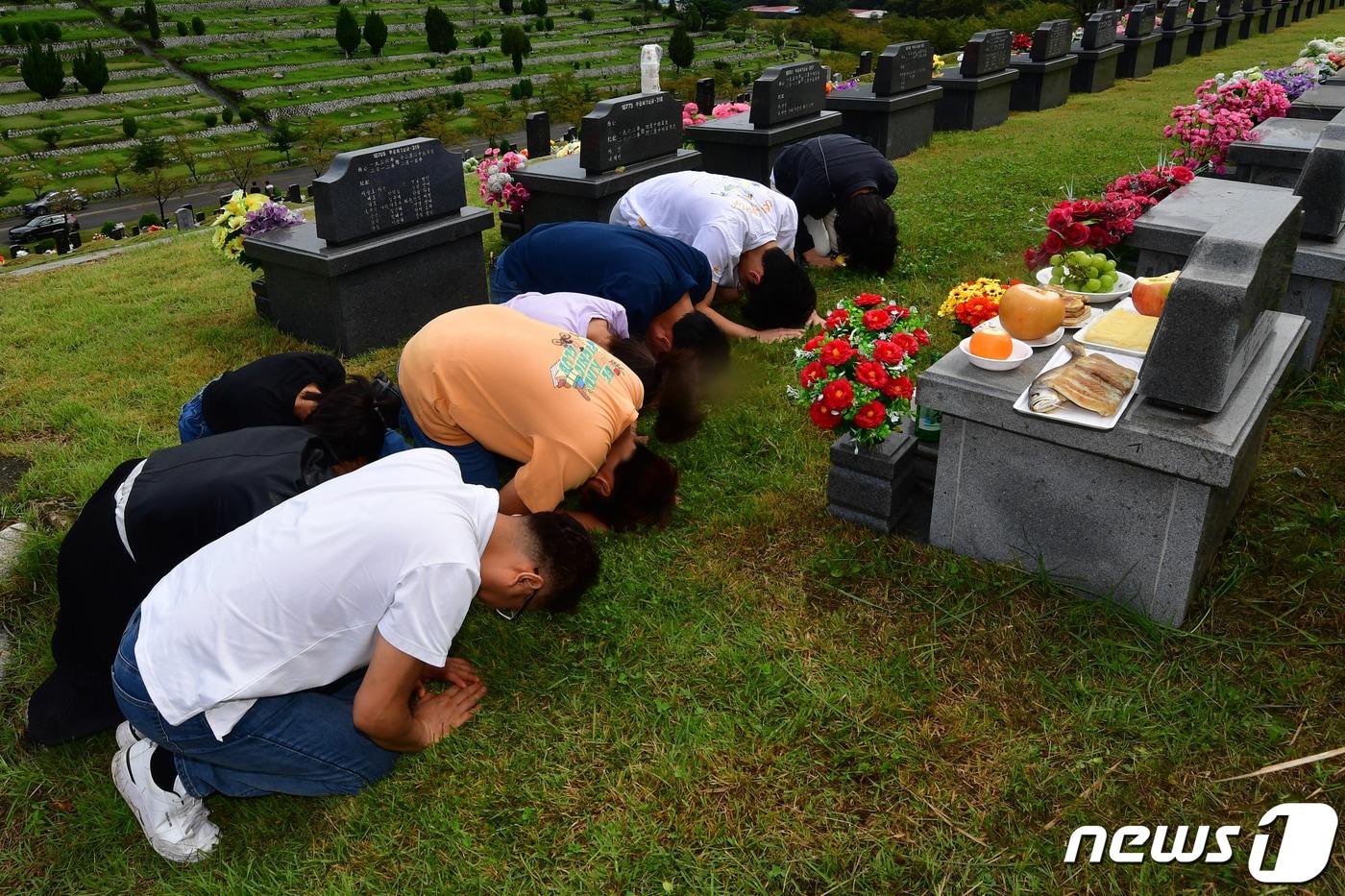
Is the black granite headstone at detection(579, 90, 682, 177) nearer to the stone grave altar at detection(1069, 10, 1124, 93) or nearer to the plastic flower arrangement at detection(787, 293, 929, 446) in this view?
the plastic flower arrangement at detection(787, 293, 929, 446)

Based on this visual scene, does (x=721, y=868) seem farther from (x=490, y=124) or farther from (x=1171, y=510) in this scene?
(x=490, y=124)

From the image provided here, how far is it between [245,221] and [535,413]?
13.7ft

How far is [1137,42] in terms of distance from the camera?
17.4 m

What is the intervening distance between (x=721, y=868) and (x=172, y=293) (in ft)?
24.2

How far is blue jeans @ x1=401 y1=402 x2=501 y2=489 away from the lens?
14.1 ft

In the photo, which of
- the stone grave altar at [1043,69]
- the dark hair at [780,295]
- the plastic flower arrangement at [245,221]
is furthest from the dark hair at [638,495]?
the stone grave altar at [1043,69]

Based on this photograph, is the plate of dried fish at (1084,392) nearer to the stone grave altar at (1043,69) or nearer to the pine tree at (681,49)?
the stone grave altar at (1043,69)

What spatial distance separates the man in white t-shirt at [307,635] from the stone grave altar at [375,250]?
143 inches

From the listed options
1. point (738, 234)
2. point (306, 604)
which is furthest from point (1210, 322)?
point (738, 234)

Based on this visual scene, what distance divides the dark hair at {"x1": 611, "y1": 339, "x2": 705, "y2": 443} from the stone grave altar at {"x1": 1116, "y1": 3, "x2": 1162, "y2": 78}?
16.1 metres

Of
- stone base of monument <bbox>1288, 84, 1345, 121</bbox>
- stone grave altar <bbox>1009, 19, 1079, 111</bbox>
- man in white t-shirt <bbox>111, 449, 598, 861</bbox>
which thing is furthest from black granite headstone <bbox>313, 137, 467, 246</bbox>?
stone grave altar <bbox>1009, 19, 1079, 111</bbox>

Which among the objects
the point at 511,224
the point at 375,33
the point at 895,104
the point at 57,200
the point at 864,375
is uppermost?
the point at 375,33

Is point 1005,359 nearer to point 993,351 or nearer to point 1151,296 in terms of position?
point 993,351

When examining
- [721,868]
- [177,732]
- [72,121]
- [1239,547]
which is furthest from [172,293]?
[72,121]
